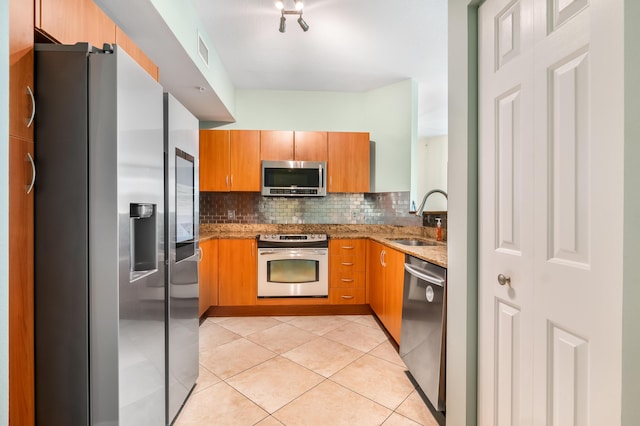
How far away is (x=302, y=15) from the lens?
227 cm

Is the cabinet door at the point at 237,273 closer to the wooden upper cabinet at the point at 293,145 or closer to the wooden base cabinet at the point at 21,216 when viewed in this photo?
the wooden upper cabinet at the point at 293,145

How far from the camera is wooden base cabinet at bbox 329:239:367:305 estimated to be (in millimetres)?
3283

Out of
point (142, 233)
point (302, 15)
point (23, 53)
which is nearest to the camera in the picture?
point (23, 53)

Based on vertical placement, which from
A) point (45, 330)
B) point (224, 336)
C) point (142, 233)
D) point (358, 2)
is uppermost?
point (358, 2)

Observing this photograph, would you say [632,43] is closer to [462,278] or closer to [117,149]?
[462,278]

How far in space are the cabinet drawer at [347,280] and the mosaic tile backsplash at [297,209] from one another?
0.83 m

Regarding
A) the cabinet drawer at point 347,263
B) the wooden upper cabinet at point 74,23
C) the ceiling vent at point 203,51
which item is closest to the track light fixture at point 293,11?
the ceiling vent at point 203,51

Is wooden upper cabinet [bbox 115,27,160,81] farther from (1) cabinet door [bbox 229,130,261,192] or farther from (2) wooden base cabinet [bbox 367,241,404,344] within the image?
(2) wooden base cabinet [bbox 367,241,404,344]

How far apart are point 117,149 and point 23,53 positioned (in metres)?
0.37

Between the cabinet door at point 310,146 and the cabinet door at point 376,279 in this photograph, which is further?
the cabinet door at point 310,146

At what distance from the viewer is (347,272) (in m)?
3.31

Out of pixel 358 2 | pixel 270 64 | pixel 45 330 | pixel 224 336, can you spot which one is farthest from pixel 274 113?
pixel 45 330

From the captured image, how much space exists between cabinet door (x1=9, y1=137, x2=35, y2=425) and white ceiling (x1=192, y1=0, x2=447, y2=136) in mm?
1794

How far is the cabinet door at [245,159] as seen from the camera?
3.50 metres
